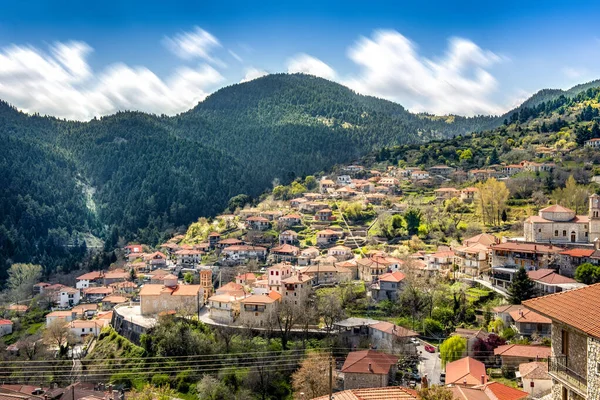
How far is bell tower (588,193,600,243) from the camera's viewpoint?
122 feet

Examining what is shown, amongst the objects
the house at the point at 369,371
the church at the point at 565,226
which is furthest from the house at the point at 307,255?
the house at the point at 369,371

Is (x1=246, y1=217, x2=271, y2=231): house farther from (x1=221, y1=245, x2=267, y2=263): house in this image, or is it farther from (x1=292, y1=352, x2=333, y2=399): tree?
(x1=292, y1=352, x2=333, y2=399): tree

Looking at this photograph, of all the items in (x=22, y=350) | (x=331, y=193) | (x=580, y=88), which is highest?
(x=580, y=88)

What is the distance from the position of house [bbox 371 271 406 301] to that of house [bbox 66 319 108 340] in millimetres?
20165

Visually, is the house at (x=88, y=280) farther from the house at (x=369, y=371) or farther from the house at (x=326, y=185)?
the house at (x=369, y=371)

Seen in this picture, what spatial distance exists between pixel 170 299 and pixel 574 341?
115ft

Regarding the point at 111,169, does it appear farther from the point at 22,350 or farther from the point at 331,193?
the point at 22,350

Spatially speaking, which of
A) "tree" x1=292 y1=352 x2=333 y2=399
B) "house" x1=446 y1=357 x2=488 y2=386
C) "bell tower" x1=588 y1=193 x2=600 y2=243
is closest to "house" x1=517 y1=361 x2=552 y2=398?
"house" x1=446 y1=357 x2=488 y2=386

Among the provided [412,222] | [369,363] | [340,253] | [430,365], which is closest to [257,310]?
[369,363]

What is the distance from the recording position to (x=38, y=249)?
87.1m

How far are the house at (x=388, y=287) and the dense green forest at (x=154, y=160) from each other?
4419 centimetres

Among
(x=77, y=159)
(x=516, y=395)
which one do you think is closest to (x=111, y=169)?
(x=77, y=159)

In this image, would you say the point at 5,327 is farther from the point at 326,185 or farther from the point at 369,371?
the point at 326,185

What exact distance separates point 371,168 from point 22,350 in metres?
53.2
